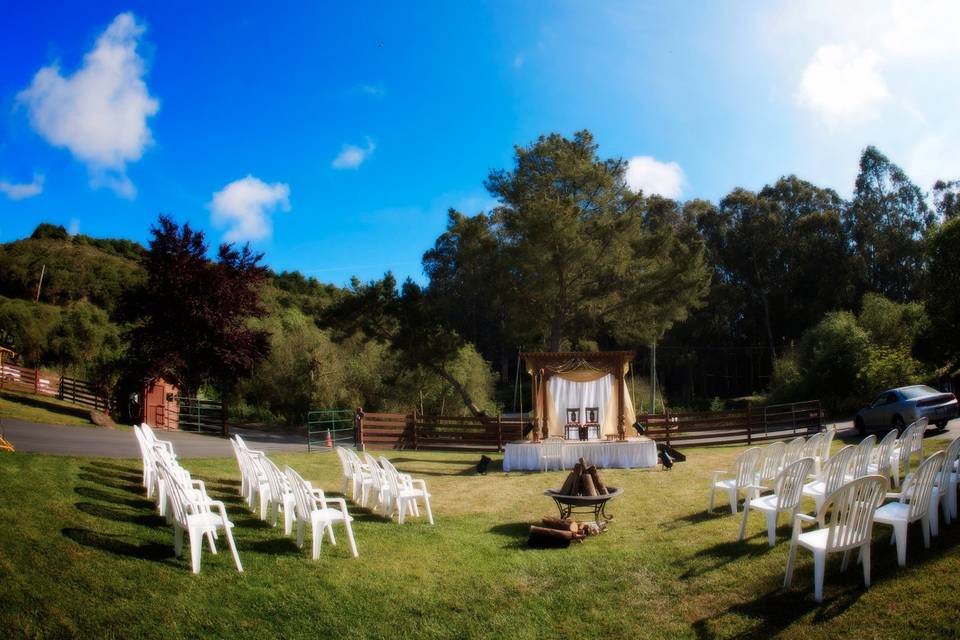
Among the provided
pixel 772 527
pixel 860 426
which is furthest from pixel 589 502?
pixel 860 426

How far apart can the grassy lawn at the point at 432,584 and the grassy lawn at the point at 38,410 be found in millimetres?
12905

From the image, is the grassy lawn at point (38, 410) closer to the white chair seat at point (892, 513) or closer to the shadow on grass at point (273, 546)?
the shadow on grass at point (273, 546)

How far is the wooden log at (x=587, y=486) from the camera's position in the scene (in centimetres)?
798

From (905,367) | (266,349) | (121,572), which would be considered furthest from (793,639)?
(905,367)

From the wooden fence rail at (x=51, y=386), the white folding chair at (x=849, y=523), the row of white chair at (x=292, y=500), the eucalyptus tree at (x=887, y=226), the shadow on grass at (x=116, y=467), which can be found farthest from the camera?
the eucalyptus tree at (x=887, y=226)

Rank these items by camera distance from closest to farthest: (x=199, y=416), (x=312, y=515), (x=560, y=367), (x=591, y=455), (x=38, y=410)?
(x=312, y=515) < (x=591, y=455) < (x=560, y=367) < (x=38, y=410) < (x=199, y=416)

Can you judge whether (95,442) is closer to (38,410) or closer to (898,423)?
(38,410)

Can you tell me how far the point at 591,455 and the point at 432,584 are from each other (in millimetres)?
9683

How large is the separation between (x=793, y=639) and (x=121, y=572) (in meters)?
4.73

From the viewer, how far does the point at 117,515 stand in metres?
6.74

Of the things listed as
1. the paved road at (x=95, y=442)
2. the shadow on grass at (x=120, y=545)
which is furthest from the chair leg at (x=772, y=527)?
the paved road at (x=95, y=442)

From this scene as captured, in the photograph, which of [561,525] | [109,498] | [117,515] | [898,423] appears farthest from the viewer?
[898,423]

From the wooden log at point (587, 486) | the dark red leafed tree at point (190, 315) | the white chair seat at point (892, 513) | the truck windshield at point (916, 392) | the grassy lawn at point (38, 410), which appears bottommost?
the wooden log at point (587, 486)

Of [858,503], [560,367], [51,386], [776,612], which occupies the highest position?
[560,367]
